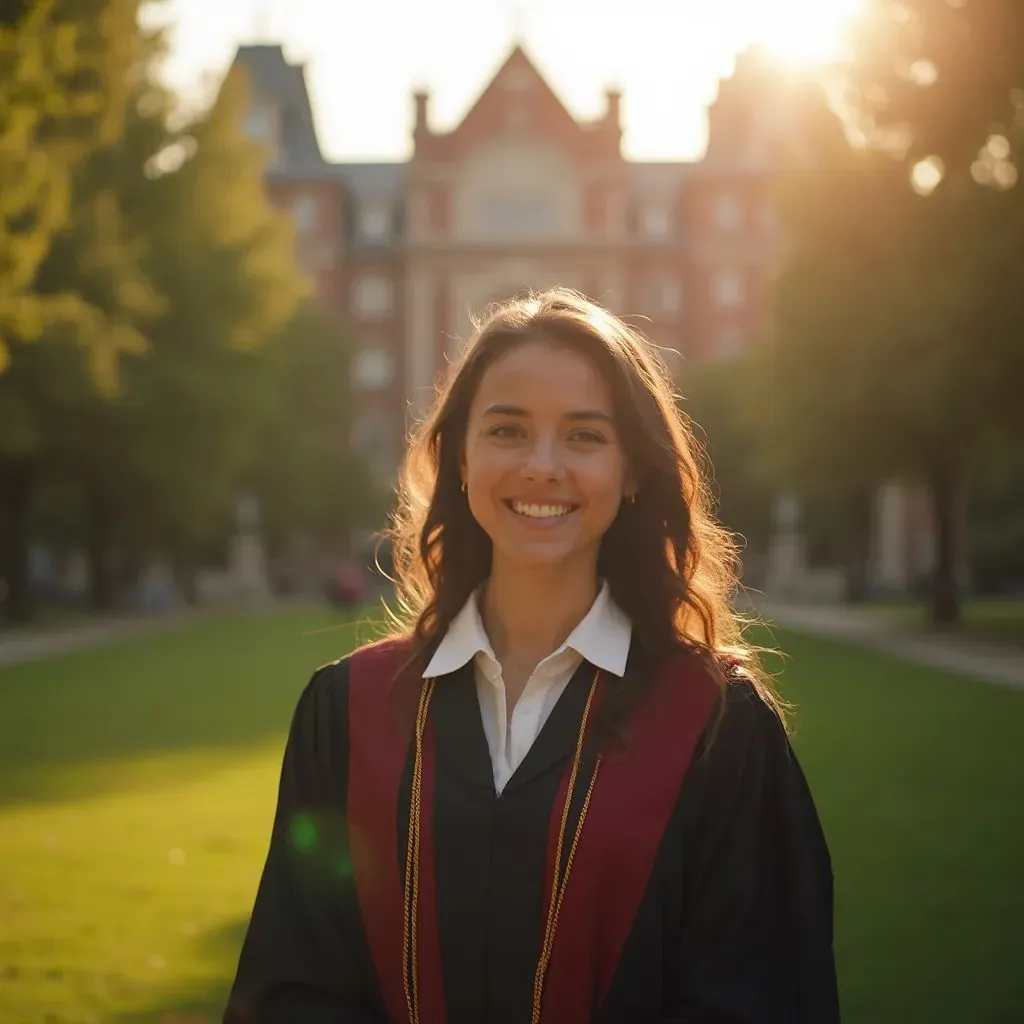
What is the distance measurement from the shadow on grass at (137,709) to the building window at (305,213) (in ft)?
125

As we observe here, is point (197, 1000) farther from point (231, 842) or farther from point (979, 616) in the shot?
point (979, 616)

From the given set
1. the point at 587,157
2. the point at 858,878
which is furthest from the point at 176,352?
the point at 587,157

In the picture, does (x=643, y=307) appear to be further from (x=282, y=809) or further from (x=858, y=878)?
(x=282, y=809)

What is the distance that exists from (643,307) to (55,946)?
56.2m

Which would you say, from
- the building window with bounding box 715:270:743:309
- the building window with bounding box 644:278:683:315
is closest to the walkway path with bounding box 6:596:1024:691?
the building window with bounding box 644:278:683:315

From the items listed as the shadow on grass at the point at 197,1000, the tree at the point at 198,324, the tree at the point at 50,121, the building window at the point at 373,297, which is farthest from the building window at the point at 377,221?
the shadow on grass at the point at 197,1000

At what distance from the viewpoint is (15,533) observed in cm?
2923

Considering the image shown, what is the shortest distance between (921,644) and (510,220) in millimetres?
37278

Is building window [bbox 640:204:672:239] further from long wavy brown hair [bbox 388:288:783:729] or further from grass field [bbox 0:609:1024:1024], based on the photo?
long wavy brown hair [bbox 388:288:783:729]

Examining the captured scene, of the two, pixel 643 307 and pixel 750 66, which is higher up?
pixel 750 66

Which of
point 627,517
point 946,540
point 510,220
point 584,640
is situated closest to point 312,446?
point 510,220

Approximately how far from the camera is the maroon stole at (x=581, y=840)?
2.56 meters

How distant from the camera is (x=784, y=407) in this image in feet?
95.2

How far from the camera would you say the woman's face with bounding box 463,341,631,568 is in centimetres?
275
